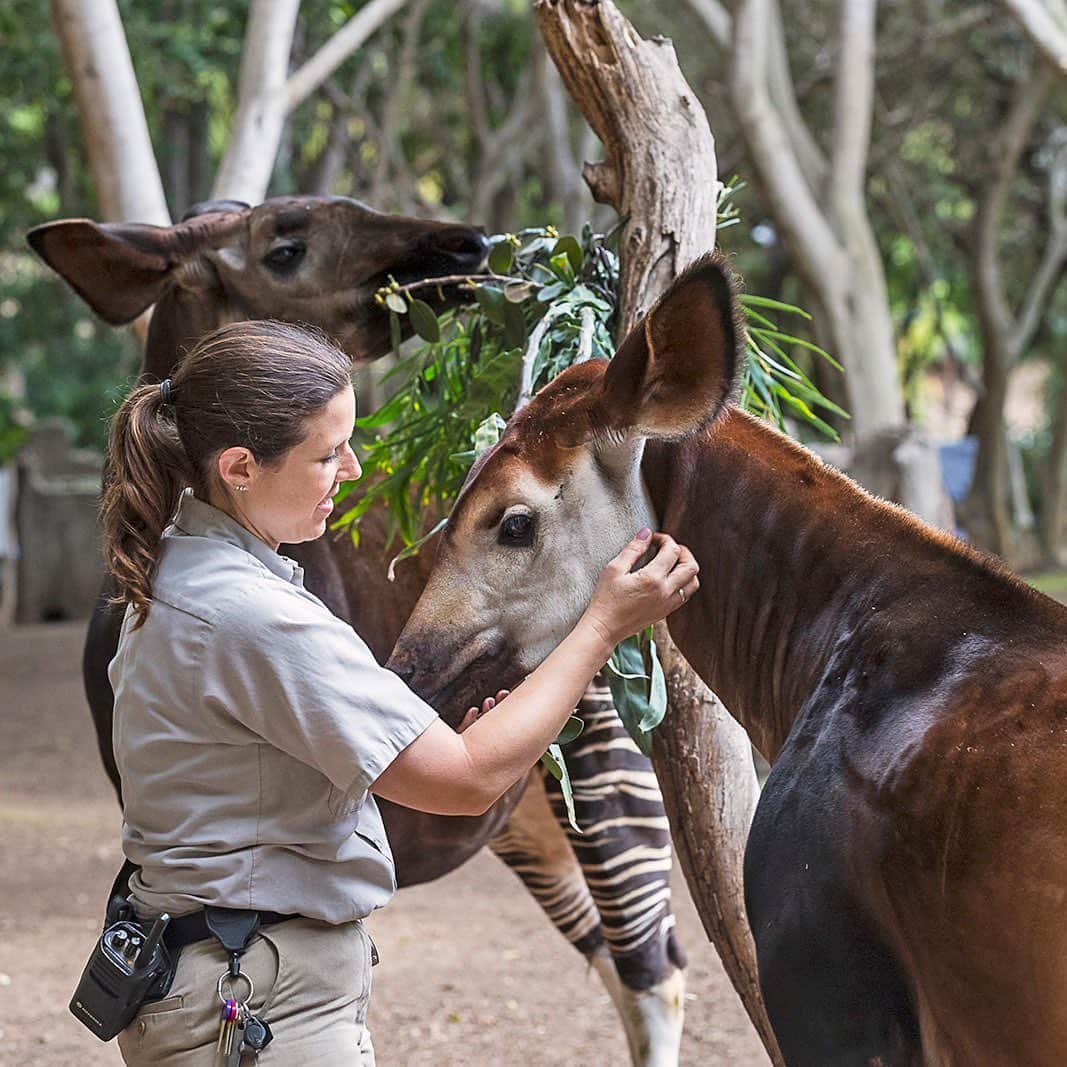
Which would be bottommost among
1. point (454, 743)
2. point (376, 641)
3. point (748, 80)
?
point (376, 641)

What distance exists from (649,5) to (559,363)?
45.2 feet

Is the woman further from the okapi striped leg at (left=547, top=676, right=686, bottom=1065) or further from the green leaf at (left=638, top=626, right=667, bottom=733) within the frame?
the okapi striped leg at (left=547, top=676, right=686, bottom=1065)

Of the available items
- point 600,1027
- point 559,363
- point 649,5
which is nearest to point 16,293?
point 649,5

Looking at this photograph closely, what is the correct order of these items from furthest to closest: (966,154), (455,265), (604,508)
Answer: (966,154) < (455,265) < (604,508)

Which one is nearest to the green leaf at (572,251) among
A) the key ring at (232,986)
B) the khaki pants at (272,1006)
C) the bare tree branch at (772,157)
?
the khaki pants at (272,1006)

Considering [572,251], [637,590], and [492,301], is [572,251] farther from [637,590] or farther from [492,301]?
[637,590]

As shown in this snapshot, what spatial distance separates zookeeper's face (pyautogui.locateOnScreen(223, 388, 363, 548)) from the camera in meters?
2.25

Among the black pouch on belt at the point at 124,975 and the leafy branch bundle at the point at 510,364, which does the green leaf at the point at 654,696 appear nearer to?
the leafy branch bundle at the point at 510,364

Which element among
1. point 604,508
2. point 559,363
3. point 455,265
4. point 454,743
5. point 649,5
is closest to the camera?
point 454,743

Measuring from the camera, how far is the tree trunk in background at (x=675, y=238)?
3.22 m

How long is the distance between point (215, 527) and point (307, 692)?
1.04 feet

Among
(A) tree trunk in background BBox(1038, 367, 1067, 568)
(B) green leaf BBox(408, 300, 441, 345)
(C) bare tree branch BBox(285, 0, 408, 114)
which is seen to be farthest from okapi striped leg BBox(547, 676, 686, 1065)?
(A) tree trunk in background BBox(1038, 367, 1067, 568)

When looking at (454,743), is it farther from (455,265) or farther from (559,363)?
(455,265)

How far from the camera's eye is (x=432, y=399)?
12.6ft
